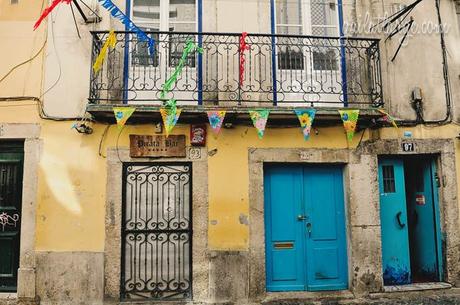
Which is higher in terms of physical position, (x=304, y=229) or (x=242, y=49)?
(x=242, y=49)

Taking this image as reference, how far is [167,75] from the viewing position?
22.5ft

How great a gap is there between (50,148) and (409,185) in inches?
262

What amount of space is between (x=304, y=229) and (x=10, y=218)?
16.2ft

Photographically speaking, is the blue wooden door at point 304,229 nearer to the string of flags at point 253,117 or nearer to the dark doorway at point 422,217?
the string of flags at point 253,117

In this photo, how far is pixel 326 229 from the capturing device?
6.82 metres

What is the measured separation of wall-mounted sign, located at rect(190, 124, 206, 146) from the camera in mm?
6562

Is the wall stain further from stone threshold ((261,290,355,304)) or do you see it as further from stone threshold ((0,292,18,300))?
stone threshold ((0,292,18,300))

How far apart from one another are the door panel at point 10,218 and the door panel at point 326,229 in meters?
4.90

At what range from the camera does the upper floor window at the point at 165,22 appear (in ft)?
22.5

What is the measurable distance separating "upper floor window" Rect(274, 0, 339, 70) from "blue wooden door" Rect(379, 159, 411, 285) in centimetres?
215

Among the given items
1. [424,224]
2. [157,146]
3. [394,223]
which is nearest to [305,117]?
[157,146]

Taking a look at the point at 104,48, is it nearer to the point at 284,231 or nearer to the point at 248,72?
the point at 248,72

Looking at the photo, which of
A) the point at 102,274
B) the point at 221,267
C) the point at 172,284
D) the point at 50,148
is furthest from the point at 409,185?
the point at 50,148

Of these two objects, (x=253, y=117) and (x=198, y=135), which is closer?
(x=253, y=117)
